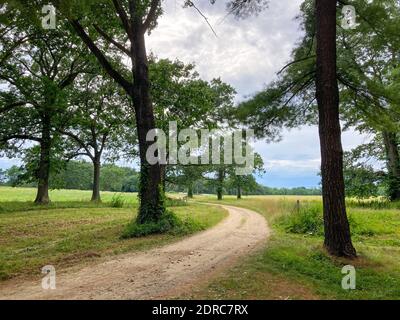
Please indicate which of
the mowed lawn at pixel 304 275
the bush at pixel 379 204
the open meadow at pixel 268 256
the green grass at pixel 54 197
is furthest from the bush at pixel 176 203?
the mowed lawn at pixel 304 275

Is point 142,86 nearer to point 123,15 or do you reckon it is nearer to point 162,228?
point 123,15

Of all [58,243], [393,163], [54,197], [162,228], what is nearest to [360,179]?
[393,163]

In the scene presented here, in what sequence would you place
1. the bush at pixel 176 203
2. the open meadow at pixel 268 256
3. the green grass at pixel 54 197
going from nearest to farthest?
the open meadow at pixel 268 256 → the bush at pixel 176 203 → the green grass at pixel 54 197

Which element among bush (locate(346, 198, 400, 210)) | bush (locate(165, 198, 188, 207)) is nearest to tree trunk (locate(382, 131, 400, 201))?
bush (locate(346, 198, 400, 210))

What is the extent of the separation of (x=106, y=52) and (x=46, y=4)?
41.5ft

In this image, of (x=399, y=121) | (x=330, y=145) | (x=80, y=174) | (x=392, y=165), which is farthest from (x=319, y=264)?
(x=80, y=174)

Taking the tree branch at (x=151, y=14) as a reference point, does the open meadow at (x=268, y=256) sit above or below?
below

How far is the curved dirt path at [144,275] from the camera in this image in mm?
6467

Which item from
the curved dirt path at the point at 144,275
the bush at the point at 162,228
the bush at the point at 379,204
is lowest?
the curved dirt path at the point at 144,275

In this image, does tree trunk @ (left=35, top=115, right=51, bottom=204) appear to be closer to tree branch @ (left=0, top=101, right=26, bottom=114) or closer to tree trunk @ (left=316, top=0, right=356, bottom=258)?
tree branch @ (left=0, top=101, right=26, bottom=114)

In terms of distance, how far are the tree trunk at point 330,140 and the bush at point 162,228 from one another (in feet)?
20.4

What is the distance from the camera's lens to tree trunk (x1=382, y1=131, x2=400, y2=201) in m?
29.1

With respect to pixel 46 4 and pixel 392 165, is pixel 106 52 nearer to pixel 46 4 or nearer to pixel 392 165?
pixel 46 4

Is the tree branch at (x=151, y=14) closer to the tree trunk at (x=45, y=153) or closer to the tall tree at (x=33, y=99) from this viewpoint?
the tall tree at (x=33, y=99)
